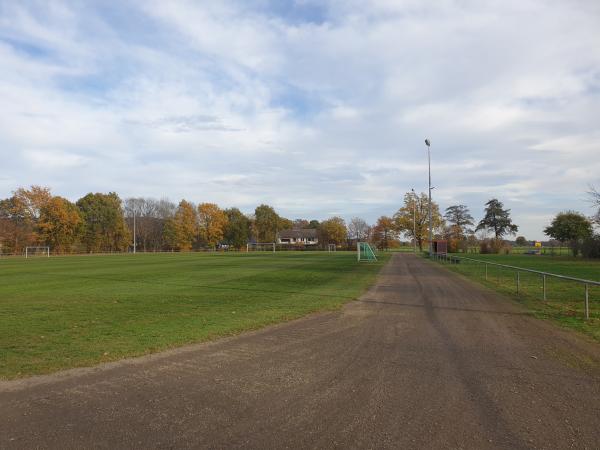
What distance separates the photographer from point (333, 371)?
5.88 m

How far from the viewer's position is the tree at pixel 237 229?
360ft

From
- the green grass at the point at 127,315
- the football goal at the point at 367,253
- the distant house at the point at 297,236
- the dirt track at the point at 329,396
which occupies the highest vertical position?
the distant house at the point at 297,236

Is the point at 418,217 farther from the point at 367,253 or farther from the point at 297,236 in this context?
the point at 297,236

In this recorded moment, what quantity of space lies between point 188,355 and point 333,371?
8.20 feet

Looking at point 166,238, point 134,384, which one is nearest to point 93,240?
point 166,238

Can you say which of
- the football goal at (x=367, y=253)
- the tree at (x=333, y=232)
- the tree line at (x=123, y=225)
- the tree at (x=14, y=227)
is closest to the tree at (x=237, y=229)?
the tree line at (x=123, y=225)

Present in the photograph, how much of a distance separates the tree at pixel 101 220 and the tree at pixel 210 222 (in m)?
17.7

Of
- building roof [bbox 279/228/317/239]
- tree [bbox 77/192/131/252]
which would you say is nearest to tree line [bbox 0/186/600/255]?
tree [bbox 77/192/131/252]

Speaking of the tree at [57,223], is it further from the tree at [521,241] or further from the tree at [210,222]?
the tree at [521,241]

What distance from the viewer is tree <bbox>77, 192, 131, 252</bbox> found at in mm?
88250

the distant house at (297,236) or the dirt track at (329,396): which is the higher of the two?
the distant house at (297,236)

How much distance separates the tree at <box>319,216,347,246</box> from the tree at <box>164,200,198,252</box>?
1266 inches

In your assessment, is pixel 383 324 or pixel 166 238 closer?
pixel 383 324

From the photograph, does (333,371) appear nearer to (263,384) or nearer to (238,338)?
(263,384)
